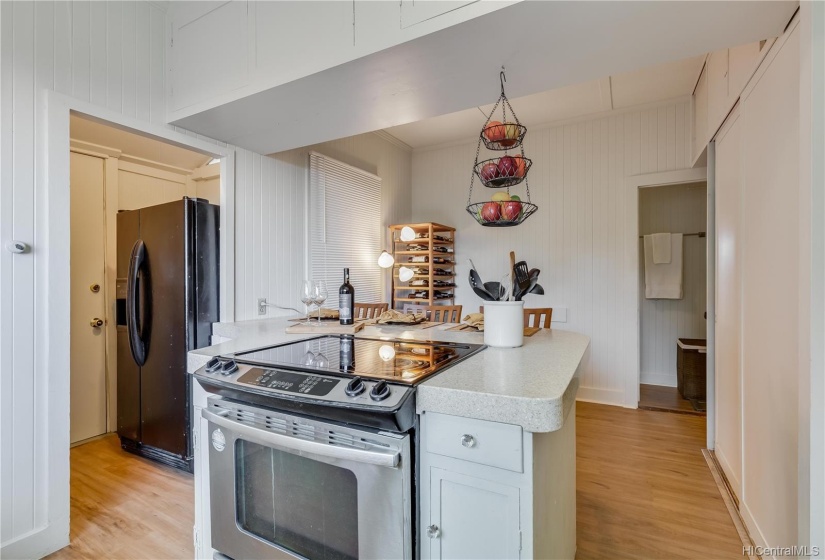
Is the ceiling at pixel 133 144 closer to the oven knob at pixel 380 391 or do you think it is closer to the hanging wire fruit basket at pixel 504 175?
the hanging wire fruit basket at pixel 504 175

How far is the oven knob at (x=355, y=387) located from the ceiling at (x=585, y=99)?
313 centimetres

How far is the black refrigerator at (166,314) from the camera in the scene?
2.44 meters

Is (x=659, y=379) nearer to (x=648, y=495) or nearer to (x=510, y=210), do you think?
(x=648, y=495)

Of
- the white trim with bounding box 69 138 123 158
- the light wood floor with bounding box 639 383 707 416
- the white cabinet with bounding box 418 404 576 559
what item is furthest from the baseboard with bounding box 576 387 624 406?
the white trim with bounding box 69 138 123 158

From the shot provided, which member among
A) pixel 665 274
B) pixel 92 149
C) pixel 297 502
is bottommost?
pixel 297 502

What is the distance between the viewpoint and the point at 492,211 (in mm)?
1771

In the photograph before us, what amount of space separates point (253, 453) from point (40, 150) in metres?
1.75

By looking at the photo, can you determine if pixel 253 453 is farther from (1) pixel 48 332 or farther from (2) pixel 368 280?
(2) pixel 368 280

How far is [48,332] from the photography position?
1838mm

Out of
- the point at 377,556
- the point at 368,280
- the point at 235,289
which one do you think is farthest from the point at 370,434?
the point at 368,280

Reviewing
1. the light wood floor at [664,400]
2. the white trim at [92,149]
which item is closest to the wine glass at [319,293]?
the white trim at [92,149]

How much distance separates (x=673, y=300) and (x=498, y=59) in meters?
3.97

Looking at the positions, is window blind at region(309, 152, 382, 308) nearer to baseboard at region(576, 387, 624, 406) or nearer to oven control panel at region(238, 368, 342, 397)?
oven control panel at region(238, 368, 342, 397)

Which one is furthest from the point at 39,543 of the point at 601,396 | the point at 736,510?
the point at 601,396
